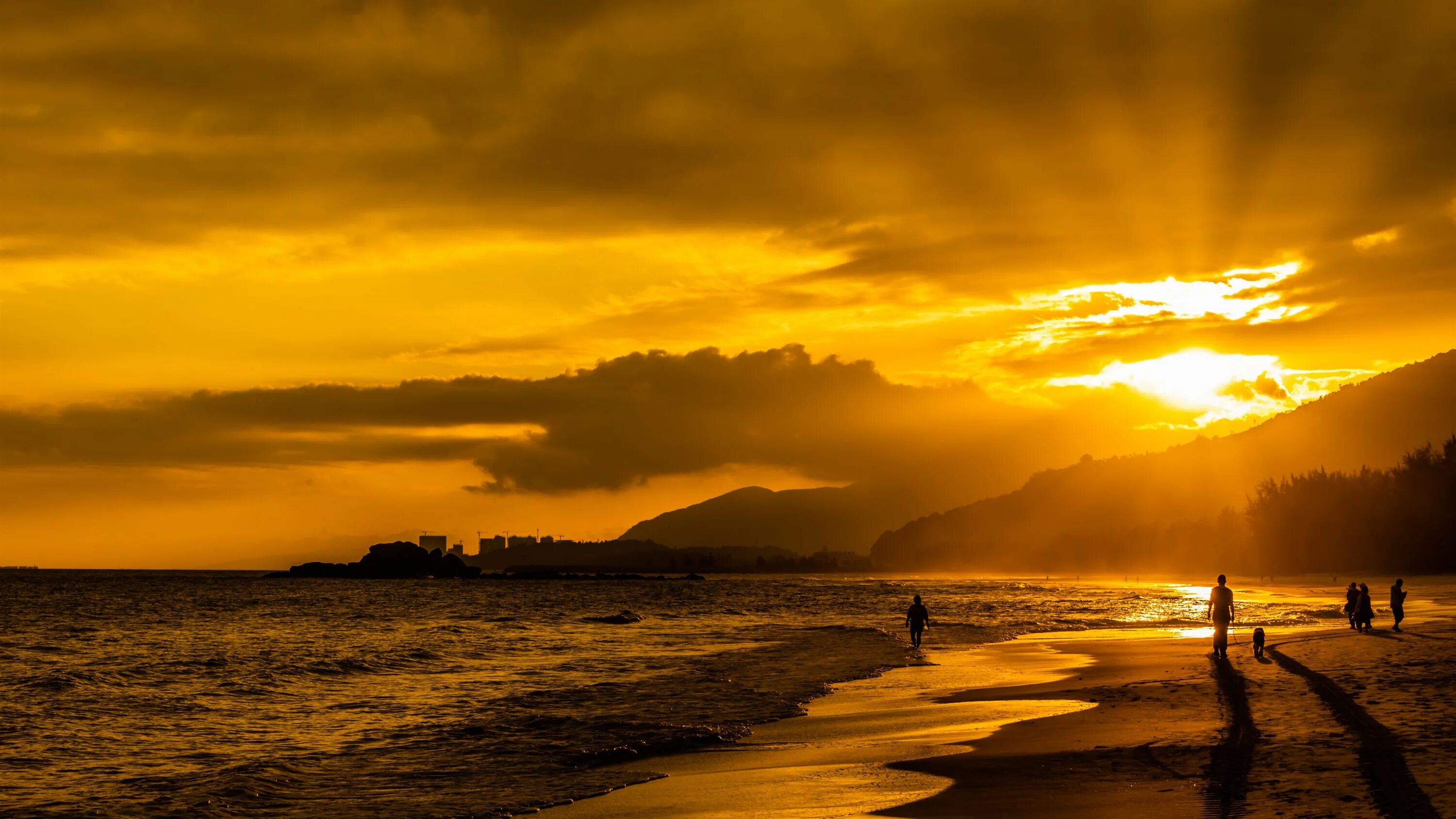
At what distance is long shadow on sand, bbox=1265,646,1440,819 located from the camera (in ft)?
40.3

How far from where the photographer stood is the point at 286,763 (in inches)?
869

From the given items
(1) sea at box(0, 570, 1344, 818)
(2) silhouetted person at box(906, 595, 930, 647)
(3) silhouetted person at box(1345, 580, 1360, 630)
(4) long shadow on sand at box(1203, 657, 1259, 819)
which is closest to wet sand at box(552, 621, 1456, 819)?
(4) long shadow on sand at box(1203, 657, 1259, 819)

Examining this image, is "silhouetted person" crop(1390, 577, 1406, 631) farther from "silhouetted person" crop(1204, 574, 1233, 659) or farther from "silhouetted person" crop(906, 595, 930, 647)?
"silhouetted person" crop(906, 595, 930, 647)

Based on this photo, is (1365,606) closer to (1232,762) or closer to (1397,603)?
(1397,603)

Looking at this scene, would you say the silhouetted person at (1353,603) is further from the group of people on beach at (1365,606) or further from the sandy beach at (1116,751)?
the sandy beach at (1116,751)

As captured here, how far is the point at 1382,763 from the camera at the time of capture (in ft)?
48.9

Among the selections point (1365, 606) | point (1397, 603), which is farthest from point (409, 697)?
point (1397, 603)

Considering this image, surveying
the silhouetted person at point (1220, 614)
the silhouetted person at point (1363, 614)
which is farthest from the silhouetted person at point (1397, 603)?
the silhouetted person at point (1220, 614)

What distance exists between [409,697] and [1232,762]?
81.2 ft

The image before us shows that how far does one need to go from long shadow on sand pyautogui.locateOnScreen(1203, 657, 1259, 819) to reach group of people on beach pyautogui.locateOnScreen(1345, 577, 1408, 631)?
1990cm

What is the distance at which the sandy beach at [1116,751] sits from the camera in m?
14.2

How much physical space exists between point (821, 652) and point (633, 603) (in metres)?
85.1

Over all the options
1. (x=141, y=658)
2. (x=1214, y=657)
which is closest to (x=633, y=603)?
(x=141, y=658)

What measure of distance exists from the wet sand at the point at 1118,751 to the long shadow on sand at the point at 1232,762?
4 centimetres
